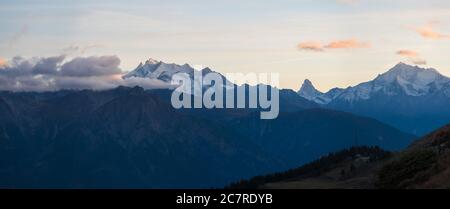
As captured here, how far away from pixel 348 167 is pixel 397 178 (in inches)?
3494

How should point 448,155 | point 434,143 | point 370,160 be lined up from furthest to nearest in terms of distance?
point 370,160
point 434,143
point 448,155
